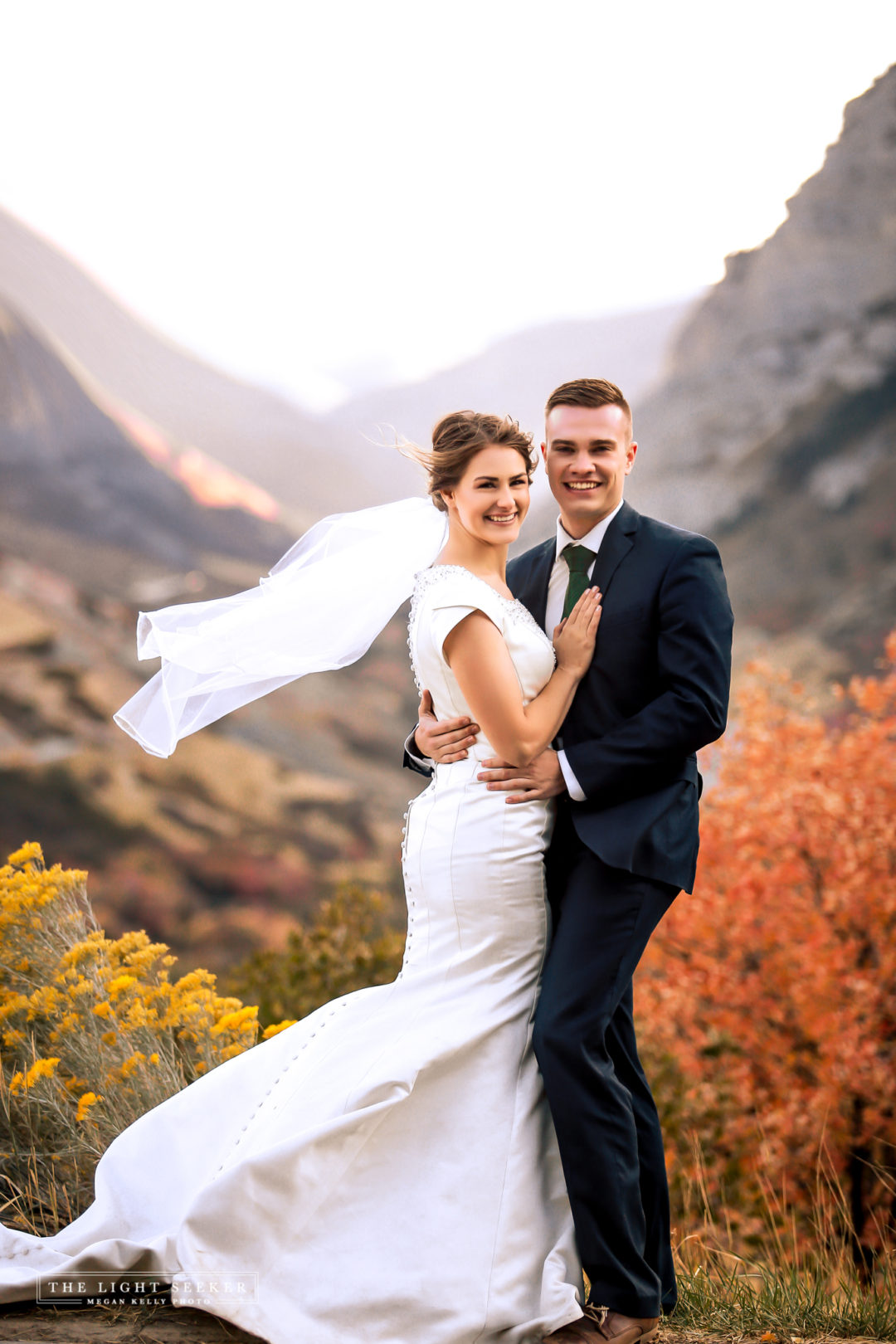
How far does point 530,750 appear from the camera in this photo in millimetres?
2486

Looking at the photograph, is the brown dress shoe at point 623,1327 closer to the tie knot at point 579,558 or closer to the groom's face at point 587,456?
the tie knot at point 579,558

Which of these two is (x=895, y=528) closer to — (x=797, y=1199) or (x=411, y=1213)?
(x=797, y=1199)

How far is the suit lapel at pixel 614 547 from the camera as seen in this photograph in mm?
2637

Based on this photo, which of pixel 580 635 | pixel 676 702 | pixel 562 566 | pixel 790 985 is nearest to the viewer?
pixel 676 702

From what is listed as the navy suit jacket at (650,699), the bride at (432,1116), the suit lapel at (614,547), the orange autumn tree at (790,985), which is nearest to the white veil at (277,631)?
the bride at (432,1116)

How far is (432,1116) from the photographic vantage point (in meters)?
2.42

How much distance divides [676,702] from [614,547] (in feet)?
1.51

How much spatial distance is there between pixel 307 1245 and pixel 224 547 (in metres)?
13.1

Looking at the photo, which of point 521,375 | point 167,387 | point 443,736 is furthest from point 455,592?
point 521,375

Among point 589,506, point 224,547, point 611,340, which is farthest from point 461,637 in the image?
point 611,340

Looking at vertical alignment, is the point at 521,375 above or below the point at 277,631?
above

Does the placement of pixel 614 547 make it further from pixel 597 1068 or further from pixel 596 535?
pixel 597 1068

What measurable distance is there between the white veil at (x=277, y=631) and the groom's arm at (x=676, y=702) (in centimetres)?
73

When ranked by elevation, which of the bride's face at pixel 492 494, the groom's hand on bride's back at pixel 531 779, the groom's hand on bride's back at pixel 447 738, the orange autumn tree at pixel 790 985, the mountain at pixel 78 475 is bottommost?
the orange autumn tree at pixel 790 985
